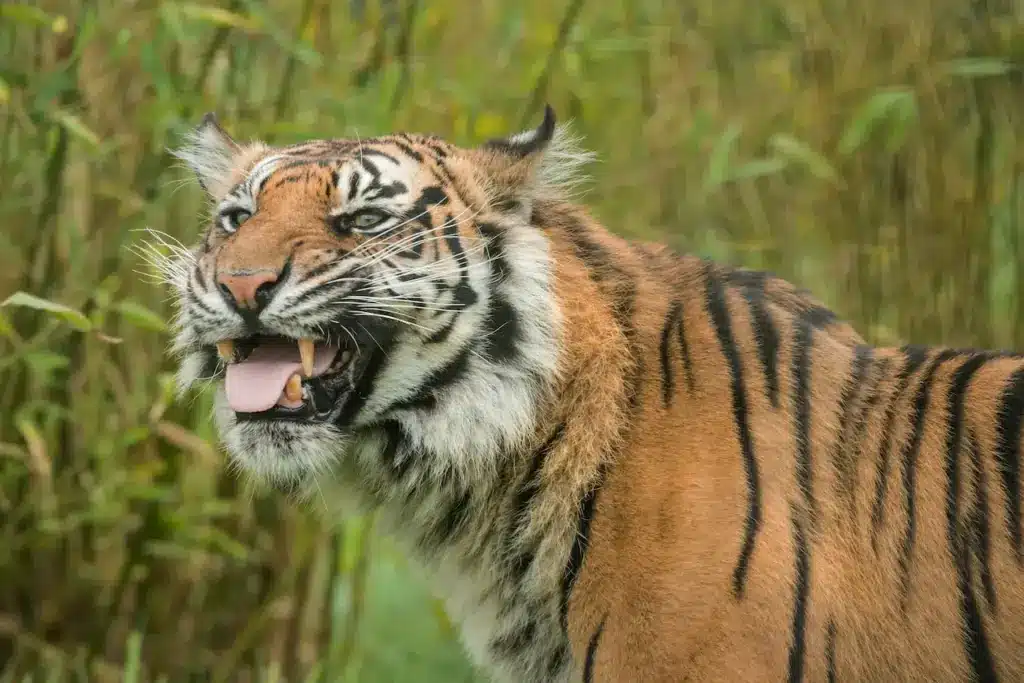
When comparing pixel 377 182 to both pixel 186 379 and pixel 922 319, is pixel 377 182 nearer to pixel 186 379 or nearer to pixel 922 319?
pixel 186 379

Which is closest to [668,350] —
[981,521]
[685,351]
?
[685,351]

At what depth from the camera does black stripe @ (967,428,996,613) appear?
2.21 meters

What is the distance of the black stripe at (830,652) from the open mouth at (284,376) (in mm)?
1038

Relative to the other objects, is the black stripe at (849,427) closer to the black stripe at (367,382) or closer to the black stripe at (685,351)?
the black stripe at (685,351)

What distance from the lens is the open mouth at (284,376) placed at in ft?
7.72

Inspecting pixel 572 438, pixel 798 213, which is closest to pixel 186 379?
pixel 572 438

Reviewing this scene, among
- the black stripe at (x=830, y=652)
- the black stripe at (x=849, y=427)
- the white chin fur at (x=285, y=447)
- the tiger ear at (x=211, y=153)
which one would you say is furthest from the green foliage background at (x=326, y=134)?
the black stripe at (x=830, y=652)

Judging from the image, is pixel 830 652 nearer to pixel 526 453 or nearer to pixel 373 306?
pixel 526 453

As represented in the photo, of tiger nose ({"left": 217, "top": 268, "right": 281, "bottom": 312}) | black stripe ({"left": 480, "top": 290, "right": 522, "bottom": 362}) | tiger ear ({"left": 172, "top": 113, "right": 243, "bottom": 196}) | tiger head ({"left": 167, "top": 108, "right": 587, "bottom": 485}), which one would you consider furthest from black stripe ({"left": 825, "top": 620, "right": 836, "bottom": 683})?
tiger ear ({"left": 172, "top": 113, "right": 243, "bottom": 196})

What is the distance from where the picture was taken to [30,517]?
12.2 ft

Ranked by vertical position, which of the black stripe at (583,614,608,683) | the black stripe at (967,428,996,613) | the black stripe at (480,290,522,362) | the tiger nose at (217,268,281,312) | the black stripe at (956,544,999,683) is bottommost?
the black stripe at (583,614,608,683)

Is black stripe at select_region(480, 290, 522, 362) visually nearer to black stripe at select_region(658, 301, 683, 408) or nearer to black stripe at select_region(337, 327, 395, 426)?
black stripe at select_region(337, 327, 395, 426)

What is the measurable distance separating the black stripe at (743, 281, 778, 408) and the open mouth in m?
0.84

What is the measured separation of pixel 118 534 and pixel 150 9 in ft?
5.29
